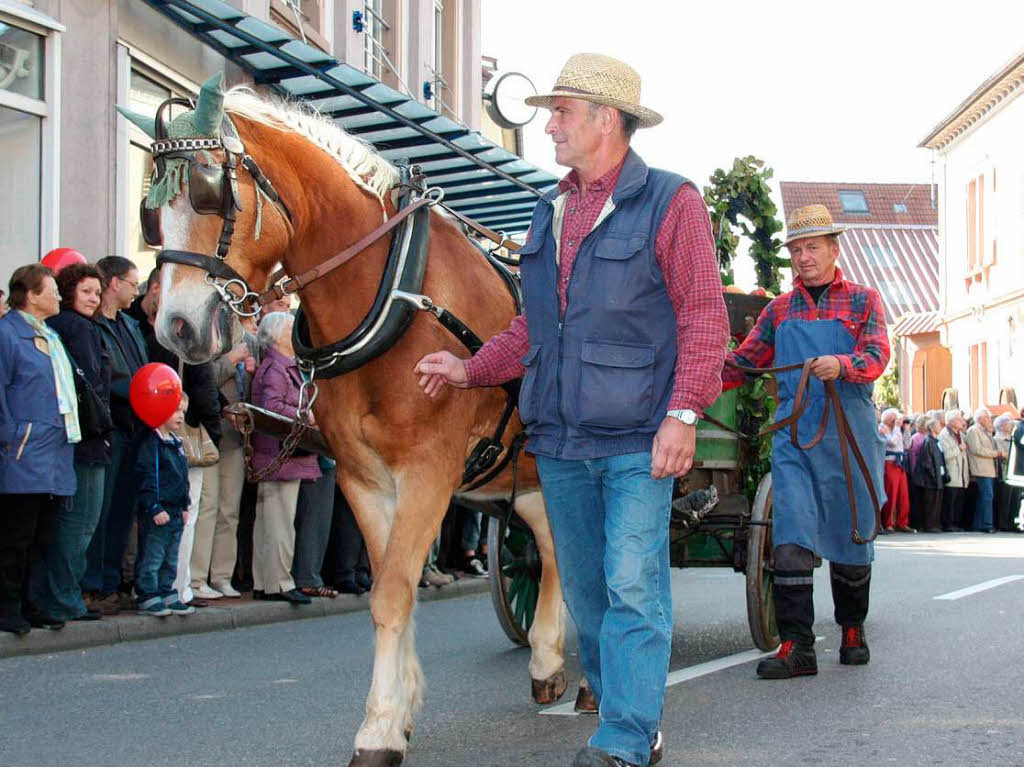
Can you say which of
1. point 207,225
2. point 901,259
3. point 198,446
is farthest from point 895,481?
point 901,259

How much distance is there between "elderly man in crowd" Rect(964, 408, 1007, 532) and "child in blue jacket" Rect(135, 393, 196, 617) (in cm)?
1752

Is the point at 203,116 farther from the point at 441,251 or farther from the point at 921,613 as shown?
the point at 921,613

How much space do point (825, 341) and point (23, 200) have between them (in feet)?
24.6

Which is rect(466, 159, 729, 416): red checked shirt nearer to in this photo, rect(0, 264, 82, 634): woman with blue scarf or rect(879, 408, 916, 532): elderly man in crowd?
rect(0, 264, 82, 634): woman with blue scarf

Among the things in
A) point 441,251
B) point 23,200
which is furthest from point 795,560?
point 23,200

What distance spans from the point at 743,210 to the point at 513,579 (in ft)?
8.36

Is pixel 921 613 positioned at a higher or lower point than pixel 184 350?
lower

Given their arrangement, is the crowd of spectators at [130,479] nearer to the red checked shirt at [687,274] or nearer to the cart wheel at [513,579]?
the cart wheel at [513,579]

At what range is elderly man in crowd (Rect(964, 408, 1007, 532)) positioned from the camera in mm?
23891

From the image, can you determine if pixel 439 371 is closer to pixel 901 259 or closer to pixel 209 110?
pixel 209 110

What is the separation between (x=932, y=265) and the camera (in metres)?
64.4

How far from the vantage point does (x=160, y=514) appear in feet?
29.6

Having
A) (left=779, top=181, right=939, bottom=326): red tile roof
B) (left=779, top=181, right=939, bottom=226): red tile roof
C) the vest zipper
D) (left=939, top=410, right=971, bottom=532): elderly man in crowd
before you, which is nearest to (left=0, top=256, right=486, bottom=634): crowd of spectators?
the vest zipper

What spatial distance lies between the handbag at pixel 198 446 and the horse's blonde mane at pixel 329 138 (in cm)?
433
